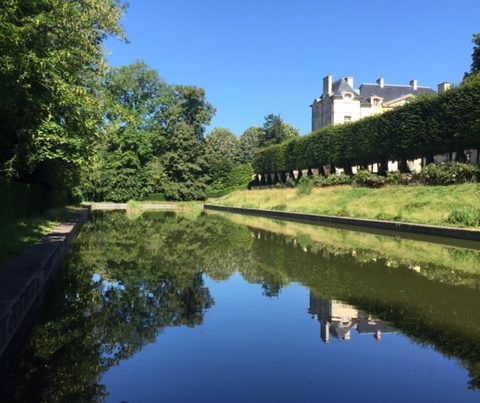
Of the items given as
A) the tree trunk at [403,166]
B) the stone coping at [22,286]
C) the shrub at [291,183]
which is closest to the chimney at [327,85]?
the shrub at [291,183]

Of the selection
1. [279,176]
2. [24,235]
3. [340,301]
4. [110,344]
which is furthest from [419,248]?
[279,176]

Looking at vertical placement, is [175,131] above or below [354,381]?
above

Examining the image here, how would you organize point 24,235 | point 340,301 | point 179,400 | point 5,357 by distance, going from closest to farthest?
point 179,400, point 5,357, point 340,301, point 24,235

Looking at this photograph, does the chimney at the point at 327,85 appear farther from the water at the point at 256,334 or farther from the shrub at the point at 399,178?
the water at the point at 256,334

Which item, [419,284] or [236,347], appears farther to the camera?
[419,284]

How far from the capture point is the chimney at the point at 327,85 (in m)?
77.2

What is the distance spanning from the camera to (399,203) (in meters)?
28.3

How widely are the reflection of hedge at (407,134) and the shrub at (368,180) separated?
1721 mm

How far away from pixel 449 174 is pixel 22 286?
87.4 feet

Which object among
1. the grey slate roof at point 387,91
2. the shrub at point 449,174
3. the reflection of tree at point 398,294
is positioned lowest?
the reflection of tree at point 398,294

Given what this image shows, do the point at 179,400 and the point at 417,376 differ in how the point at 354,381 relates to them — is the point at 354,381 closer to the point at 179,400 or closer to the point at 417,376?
the point at 417,376

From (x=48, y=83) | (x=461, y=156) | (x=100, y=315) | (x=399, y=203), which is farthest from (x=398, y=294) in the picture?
(x=461, y=156)

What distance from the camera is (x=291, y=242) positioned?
18438 millimetres

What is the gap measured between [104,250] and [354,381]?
11523 millimetres
